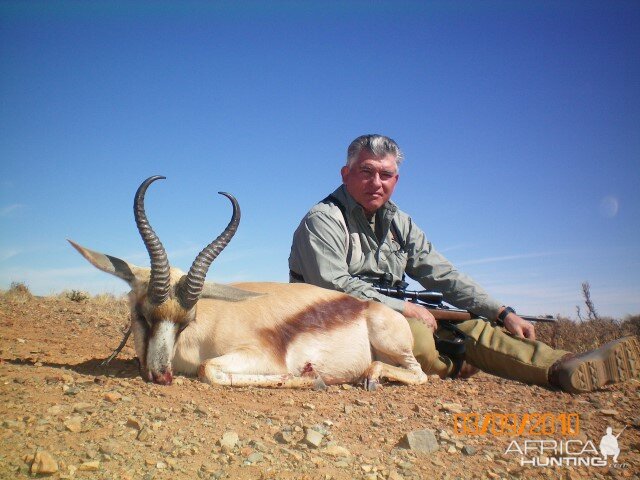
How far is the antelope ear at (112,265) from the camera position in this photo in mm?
5141

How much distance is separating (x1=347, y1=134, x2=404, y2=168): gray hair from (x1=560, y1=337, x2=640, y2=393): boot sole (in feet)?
11.5

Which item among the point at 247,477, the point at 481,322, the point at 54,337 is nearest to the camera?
the point at 247,477

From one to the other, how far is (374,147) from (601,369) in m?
3.85

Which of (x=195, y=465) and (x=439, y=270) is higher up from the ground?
(x=439, y=270)

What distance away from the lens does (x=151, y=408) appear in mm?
3674

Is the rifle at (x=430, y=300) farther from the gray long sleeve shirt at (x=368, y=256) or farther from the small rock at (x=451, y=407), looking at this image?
the small rock at (x=451, y=407)

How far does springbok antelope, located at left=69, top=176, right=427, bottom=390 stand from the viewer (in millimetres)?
4902

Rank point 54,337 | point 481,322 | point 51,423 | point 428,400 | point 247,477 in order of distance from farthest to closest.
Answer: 1. point 54,337
2. point 481,322
3. point 428,400
4. point 51,423
5. point 247,477

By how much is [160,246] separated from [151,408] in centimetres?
183

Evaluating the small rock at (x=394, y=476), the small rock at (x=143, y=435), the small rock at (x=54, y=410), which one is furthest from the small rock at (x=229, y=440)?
the small rock at (x=54, y=410)

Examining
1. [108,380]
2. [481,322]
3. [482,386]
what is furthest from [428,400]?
[108,380]

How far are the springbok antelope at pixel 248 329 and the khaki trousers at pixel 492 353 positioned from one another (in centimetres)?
36

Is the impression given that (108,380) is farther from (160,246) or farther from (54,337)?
(54,337)

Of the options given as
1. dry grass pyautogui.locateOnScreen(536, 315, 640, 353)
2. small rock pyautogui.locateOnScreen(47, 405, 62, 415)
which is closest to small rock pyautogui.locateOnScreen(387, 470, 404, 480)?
small rock pyautogui.locateOnScreen(47, 405, 62, 415)
